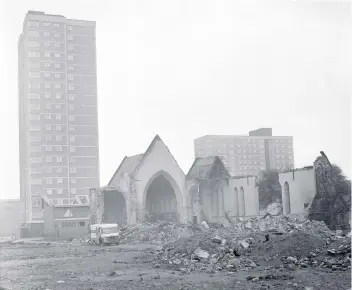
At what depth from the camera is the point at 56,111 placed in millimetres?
87688

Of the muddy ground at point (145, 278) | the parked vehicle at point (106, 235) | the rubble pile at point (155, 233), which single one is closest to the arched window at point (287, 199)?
the rubble pile at point (155, 233)

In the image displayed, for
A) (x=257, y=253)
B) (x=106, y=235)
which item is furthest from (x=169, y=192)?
(x=257, y=253)

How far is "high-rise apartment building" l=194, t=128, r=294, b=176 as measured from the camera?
4916 inches

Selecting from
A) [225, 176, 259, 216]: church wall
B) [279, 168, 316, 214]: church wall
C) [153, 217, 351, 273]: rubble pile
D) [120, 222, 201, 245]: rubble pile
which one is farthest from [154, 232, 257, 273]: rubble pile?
[225, 176, 259, 216]: church wall

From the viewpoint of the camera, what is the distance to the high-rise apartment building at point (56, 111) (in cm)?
8525

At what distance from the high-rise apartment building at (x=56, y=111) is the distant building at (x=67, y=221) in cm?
3067

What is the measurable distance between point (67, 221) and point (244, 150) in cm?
7845

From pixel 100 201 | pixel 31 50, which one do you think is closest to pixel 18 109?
pixel 31 50

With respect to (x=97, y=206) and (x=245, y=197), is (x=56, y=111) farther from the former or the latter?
(x=245, y=197)

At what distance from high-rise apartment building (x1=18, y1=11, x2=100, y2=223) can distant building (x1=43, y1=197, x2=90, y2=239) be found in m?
30.7

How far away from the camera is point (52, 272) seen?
793 inches

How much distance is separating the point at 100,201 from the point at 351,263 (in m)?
32.2

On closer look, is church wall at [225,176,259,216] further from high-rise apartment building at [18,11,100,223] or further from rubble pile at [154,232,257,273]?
high-rise apartment building at [18,11,100,223]

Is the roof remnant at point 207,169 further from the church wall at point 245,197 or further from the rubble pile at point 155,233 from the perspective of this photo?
the rubble pile at point 155,233
